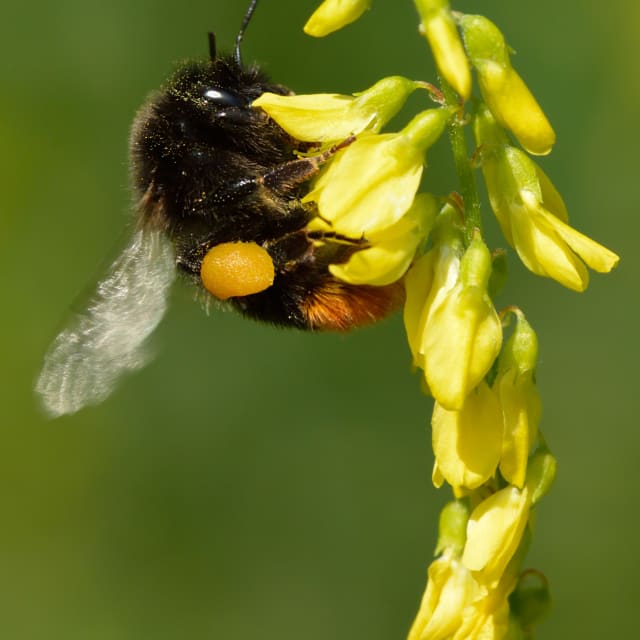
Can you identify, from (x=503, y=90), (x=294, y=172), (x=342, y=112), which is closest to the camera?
(x=503, y=90)

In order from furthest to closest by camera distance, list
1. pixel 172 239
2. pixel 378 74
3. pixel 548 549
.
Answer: pixel 378 74 < pixel 548 549 < pixel 172 239

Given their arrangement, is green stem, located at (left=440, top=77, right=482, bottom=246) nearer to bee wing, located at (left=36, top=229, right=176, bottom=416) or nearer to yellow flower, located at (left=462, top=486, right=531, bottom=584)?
yellow flower, located at (left=462, top=486, right=531, bottom=584)

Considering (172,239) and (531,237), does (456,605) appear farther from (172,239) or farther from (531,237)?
(172,239)

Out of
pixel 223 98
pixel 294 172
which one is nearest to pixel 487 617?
pixel 294 172

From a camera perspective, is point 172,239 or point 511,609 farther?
point 172,239

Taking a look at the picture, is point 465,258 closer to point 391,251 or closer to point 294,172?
point 391,251

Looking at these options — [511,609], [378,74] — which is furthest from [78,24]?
[511,609]

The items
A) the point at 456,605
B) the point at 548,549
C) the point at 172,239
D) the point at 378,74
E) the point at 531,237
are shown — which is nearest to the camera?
the point at 531,237
